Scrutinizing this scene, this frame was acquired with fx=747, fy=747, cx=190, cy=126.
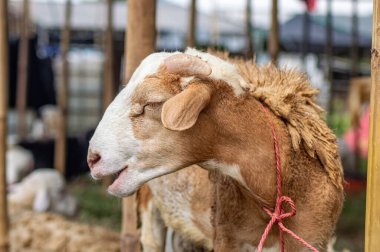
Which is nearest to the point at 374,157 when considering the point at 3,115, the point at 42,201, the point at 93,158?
the point at 93,158

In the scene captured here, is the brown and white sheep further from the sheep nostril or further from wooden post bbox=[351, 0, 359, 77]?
wooden post bbox=[351, 0, 359, 77]

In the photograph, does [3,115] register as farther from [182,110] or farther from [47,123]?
[47,123]

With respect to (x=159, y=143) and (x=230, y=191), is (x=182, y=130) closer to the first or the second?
(x=159, y=143)

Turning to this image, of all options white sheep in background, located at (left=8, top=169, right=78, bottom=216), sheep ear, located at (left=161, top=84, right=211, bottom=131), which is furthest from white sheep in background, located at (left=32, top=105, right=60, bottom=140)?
sheep ear, located at (left=161, top=84, right=211, bottom=131)

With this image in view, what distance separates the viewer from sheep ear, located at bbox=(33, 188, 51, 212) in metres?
6.72

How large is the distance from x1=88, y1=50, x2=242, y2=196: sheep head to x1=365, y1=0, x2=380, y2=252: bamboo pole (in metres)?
0.57

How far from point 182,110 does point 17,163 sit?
6011mm

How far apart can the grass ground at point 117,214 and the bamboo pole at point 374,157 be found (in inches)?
145

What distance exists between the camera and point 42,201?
6777 mm


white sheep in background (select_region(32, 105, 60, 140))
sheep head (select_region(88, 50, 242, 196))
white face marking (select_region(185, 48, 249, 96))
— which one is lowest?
white sheep in background (select_region(32, 105, 60, 140))

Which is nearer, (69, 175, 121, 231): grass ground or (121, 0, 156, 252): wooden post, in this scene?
(121, 0, 156, 252): wooden post

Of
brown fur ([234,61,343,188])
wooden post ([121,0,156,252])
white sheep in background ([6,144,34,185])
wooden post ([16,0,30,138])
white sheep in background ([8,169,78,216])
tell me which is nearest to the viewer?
brown fur ([234,61,343,188])

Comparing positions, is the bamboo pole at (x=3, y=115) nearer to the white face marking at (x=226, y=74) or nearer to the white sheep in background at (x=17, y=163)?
the white face marking at (x=226, y=74)

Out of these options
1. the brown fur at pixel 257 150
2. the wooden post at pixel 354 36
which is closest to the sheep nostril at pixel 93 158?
the brown fur at pixel 257 150
